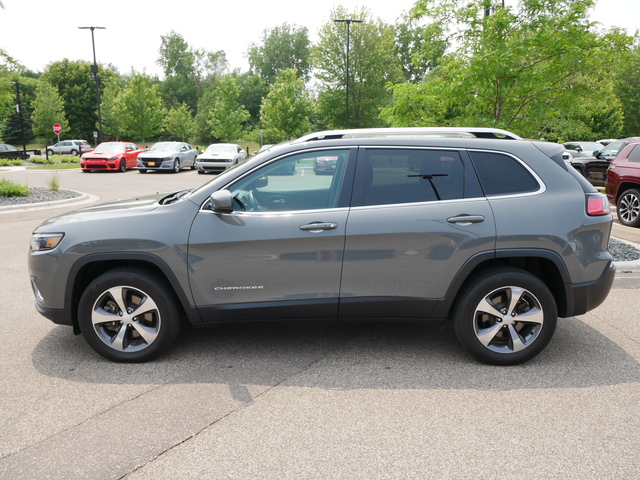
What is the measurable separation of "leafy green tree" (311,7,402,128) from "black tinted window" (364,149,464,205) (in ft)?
156

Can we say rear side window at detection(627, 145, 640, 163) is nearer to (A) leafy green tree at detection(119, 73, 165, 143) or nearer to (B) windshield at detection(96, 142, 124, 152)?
(B) windshield at detection(96, 142, 124, 152)

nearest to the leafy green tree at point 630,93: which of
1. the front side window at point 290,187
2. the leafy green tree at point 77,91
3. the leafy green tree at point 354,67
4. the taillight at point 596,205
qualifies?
the leafy green tree at point 354,67

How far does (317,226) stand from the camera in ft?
13.7

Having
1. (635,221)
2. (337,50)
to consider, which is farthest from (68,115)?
(635,221)

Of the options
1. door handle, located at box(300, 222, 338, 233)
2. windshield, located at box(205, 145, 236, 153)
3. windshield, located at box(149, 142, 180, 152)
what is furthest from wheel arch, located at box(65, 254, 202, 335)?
windshield, located at box(149, 142, 180, 152)

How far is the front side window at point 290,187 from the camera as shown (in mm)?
4324

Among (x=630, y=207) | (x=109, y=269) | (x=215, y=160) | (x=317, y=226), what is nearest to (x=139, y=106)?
(x=215, y=160)

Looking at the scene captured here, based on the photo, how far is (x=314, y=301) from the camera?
4273 millimetres

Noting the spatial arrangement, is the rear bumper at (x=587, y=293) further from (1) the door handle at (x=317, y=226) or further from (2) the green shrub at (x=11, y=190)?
(2) the green shrub at (x=11, y=190)

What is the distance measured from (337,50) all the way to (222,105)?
11.6 m

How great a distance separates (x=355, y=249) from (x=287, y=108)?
4252 centimetres

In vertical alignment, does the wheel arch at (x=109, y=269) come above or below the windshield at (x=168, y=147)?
above

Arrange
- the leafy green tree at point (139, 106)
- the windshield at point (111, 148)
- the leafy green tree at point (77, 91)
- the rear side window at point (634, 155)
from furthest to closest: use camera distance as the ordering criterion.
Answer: the leafy green tree at point (77, 91) → the leafy green tree at point (139, 106) → the windshield at point (111, 148) → the rear side window at point (634, 155)

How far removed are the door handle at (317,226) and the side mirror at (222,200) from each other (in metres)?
0.55
